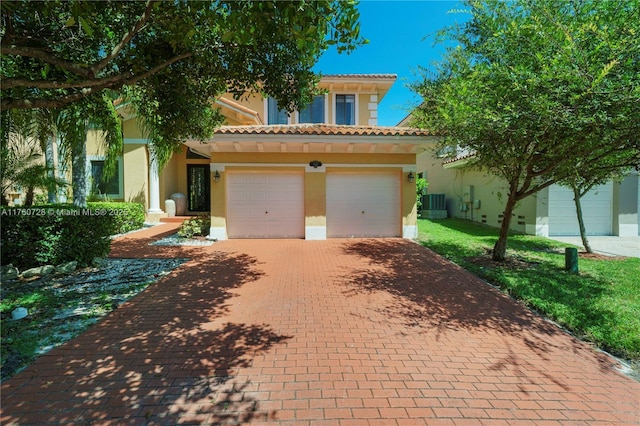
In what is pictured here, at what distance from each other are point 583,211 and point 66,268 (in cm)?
1717

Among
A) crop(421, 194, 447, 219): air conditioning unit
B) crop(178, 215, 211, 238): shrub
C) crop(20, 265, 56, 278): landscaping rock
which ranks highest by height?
crop(421, 194, 447, 219): air conditioning unit

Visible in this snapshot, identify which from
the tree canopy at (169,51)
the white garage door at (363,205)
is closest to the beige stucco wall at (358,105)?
the white garage door at (363,205)

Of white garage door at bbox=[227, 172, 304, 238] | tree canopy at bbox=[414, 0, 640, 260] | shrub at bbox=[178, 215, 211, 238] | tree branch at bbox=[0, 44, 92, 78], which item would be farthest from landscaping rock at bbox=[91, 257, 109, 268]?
tree canopy at bbox=[414, 0, 640, 260]

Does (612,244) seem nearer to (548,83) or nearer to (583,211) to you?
(583,211)

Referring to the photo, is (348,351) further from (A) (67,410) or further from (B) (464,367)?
(A) (67,410)

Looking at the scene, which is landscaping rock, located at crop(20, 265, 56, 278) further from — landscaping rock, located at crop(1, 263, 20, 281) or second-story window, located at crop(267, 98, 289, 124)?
second-story window, located at crop(267, 98, 289, 124)

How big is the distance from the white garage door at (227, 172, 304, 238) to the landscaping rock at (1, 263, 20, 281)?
5919 mm

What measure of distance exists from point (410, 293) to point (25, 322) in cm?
615

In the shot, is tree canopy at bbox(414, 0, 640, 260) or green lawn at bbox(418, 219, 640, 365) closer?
tree canopy at bbox(414, 0, 640, 260)

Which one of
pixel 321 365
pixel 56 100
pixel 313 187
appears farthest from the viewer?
pixel 313 187

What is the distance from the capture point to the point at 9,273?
6500 mm

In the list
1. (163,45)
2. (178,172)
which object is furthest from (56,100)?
(178,172)

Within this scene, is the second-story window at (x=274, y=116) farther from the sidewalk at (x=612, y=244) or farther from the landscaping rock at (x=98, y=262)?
the sidewalk at (x=612, y=244)

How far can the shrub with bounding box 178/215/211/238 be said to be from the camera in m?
11.7
